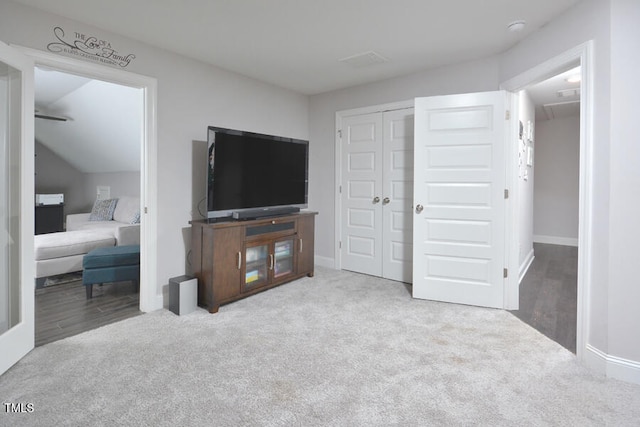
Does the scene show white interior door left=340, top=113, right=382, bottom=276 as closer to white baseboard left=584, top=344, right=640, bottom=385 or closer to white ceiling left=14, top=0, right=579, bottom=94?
white ceiling left=14, top=0, right=579, bottom=94

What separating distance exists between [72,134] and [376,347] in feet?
21.7

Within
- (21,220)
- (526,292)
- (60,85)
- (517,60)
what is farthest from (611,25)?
(60,85)

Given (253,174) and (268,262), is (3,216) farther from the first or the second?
(268,262)

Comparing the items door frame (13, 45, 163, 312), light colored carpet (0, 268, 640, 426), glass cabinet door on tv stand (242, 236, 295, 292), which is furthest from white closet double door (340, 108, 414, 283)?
door frame (13, 45, 163, 312)

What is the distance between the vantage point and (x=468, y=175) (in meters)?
3.20

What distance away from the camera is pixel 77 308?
3137 millimetres

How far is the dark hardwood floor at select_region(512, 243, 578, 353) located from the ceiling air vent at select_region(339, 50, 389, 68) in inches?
106

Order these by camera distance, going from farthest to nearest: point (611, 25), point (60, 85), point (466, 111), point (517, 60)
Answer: point (60, 85) < point (466, 111) < point (517, 60) < point (611, 25)

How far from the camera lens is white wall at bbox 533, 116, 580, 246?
21.3 ft

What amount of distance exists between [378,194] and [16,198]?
3322 millimetres

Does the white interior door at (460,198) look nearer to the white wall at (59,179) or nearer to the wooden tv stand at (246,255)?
the wooden tv stand at (246,255)

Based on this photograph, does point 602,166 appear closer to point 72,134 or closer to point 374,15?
point 374,15

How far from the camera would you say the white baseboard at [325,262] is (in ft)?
15.3

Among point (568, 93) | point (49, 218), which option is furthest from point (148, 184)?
point (568, 93)
